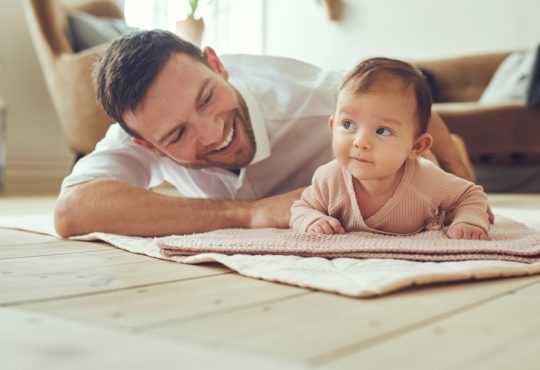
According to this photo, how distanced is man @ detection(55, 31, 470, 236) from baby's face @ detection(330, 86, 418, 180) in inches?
9.9

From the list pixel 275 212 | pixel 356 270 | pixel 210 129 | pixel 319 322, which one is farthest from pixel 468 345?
pixel 210 129

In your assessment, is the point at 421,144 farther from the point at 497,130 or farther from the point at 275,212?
the point at 497,130

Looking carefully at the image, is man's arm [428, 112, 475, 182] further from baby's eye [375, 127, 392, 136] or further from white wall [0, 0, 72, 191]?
white wall [0, 0, 72, 191]

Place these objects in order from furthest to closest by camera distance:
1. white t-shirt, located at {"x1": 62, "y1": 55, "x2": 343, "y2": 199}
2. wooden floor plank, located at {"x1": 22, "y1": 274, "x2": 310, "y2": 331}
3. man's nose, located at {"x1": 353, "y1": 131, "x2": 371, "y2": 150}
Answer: white t-shirt, located at {"x1": 62, "y1": 55, "x2": 343, "y2": 199} → man's nose, located at {"x1": 353, "y1": 131, "x2": 371, "y2": 150} → wooden floor plank, located at {"x1": 22, "y1": 274, "x2": 310, "y2": 331}

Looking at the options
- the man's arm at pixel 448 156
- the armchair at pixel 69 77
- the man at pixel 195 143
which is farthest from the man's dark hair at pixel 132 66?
the armchair at pixel 69 77

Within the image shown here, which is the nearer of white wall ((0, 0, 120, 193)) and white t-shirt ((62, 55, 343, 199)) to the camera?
white t-shirt ((62, 55, 343, 199))

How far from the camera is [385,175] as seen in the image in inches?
41.3

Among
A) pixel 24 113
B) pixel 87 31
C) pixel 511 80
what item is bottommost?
pixel 24 113

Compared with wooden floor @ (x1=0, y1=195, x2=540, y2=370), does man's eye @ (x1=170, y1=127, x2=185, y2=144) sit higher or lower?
lower

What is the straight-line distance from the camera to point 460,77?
3.46 metres

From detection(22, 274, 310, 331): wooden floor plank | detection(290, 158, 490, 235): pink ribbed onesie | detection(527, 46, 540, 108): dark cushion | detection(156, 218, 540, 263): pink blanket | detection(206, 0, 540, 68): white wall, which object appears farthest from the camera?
detection(206, 0, 540, 68): white wall

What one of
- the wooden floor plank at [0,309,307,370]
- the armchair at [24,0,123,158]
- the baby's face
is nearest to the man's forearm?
the baby's face

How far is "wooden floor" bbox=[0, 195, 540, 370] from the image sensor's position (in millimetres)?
470

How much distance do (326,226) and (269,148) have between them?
1.45 ft
